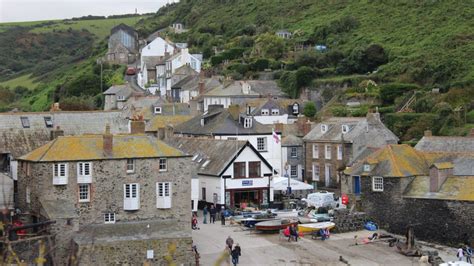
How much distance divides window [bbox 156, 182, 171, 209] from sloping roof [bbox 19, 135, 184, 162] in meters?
1.32

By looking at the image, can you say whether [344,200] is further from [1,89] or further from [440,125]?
[1,89]

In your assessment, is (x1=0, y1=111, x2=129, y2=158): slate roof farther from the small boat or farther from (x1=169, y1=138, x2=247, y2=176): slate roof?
the small boat

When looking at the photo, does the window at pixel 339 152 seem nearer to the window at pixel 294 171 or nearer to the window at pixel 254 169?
the window at pixel 294 171

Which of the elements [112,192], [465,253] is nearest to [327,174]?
[465,253]

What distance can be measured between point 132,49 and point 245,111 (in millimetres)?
62791

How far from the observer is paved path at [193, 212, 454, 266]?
34.3m

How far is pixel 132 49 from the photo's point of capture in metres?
120

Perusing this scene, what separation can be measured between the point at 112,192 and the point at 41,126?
8504 millimetres

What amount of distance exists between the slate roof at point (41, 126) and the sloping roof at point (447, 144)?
16563 mm

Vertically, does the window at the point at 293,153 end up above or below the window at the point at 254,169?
above

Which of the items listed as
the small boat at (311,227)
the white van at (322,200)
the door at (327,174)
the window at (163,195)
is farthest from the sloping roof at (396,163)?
the door at (327,174)

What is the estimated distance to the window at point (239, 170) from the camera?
4719cm

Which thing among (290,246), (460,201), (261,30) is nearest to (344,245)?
(290,246)

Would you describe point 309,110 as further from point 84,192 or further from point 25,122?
point 84,192
